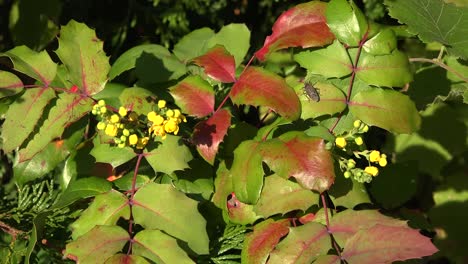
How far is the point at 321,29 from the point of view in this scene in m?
1.34

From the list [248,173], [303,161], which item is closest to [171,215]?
[248,173]

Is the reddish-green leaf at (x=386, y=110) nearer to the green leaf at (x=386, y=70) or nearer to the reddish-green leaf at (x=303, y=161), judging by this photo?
the green leaf at (x=386, y=70)

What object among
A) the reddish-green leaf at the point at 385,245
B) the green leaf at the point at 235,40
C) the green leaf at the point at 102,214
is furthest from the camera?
the green leaf at the point at 235,40

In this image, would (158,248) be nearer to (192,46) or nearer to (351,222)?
(351,222)

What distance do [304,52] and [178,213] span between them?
456 millimetres

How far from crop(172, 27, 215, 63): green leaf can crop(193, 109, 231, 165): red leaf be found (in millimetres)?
324

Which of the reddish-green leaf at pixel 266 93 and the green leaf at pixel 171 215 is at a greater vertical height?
the reddish-green leaf at pixel 266 93

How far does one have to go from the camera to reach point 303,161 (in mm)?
1145

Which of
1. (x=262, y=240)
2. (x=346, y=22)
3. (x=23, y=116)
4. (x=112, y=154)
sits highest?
(x=346, y=22)

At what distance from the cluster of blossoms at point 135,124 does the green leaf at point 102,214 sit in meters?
0.12

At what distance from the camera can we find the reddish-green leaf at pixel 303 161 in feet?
3.69

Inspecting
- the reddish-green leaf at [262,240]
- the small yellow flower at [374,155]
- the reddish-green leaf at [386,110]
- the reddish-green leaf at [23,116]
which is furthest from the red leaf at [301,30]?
the reddish-green leaf at [23,116]

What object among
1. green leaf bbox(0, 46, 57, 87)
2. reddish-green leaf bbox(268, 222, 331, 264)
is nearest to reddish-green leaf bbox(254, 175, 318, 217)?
reddish-green leaf bbox(268, 222, 331, 264)

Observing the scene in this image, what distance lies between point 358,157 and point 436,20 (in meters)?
0.42
